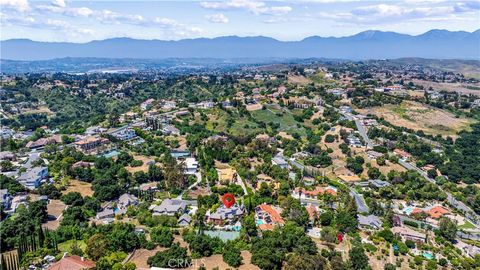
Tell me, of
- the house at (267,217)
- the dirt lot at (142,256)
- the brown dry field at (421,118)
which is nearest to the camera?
the dirt lot at (142,256)

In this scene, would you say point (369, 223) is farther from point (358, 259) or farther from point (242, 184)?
point (242, 184)

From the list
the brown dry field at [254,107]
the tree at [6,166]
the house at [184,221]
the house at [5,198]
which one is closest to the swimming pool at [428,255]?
the house at [184,221]

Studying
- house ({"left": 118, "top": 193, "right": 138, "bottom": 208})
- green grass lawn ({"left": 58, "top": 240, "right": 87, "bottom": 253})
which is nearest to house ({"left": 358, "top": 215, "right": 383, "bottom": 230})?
house ({"left": 118, "top": 193, "right": 138, "bottom": 208})

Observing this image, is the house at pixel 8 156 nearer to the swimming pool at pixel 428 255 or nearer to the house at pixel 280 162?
the house at pixel 280 162

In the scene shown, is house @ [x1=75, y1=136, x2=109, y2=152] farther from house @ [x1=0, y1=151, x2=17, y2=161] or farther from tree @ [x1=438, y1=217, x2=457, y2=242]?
tree @ [x1=438, y1=217, x2=457, y2=242]

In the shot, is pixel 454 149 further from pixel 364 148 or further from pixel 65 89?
pixel 65 89

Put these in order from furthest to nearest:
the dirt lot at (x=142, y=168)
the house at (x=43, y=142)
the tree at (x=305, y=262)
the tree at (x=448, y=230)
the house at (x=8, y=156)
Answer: the house at (x=43, y=142), the house at (x=8, y=156), the dirt lot at (x=142, y=168), the tree at (x=448, y=230), the tree at (x=305, y=262)

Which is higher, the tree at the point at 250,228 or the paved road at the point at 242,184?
the tree at the point at 250,228
